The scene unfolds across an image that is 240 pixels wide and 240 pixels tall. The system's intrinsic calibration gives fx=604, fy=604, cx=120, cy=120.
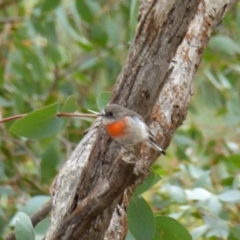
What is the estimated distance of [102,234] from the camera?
104 centimetres

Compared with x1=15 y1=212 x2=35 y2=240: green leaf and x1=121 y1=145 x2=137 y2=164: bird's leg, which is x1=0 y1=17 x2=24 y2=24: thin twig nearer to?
x1=15 y1=212 x2=35 y2=240: green leaf

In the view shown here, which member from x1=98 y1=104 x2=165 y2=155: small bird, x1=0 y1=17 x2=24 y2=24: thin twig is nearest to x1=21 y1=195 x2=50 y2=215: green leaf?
x1=98 y1=104 x2=165 y2=155: small bird

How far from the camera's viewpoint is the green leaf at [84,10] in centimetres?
208

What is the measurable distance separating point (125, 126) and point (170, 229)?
0.32 metres

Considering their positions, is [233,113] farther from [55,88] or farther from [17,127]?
[17,127]

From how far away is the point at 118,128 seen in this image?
39.8 inches

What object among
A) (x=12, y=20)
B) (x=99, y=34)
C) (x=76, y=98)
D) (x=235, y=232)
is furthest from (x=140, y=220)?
(x=12, y=20)

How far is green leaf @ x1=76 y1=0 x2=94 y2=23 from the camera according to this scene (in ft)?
6.83

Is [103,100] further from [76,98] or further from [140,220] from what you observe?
[76,98]

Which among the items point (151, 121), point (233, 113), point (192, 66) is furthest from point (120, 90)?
point (233, 113)

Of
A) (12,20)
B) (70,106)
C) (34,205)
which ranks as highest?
(70,106)

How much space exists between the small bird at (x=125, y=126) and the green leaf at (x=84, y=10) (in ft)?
3.67

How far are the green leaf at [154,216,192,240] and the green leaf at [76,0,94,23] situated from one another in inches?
41.2

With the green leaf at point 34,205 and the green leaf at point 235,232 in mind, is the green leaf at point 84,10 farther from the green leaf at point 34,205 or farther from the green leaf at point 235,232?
the green leaf at point 235,232
